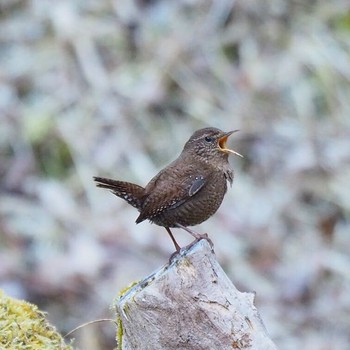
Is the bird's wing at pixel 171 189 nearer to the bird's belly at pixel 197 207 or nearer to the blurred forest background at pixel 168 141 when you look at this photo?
the bird's belly at pixel 197 207

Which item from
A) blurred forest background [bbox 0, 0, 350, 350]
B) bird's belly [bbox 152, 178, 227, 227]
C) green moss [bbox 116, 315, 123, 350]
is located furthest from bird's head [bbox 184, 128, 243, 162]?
blurred forest background [bbox 0, 0, 350, 350]

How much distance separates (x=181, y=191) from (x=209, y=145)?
33cm

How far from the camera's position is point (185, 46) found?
790 cm

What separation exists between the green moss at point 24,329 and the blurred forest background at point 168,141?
2578mm

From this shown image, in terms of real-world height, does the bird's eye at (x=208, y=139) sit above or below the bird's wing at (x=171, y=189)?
above

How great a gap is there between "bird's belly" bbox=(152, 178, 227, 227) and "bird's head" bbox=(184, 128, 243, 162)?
0.13 metres

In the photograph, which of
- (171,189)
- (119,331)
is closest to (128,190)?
(171,189)

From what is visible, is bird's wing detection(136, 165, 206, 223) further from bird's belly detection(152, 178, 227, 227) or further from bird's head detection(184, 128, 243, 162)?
bird's head detection(184, 128, 243, 162)

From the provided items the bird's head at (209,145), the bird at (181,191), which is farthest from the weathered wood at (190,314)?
the bird's head at (209,145)

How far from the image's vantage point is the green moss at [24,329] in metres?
3.30

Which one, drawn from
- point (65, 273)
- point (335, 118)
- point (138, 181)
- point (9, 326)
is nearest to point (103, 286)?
point (65, 273)

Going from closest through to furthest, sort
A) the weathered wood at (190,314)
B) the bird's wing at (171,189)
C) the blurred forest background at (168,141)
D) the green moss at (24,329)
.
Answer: the weathered wood at (190,314)
the green moss at (24,329)
the bird's wing at (171,189)
the blurred forest background at (168,141)

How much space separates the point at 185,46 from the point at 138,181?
139 cm

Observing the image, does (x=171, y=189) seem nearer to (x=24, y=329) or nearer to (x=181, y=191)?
(x=181, y=191)
